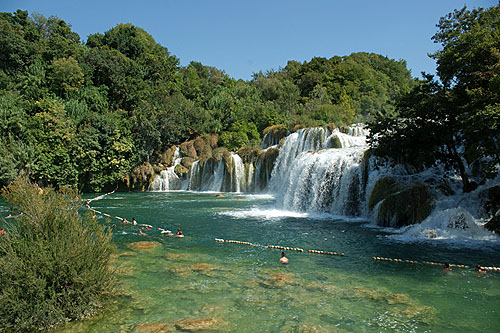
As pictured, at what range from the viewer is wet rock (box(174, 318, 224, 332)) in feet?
19.0

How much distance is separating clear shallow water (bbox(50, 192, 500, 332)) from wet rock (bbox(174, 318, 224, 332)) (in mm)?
33

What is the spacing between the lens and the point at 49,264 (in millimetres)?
5543

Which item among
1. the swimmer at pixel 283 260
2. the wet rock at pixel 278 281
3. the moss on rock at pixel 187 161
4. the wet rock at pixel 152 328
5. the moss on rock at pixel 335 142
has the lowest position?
the wet rock at pixel 152 328

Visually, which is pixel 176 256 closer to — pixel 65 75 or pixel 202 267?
pixel 202 267

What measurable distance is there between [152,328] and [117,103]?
41.3m

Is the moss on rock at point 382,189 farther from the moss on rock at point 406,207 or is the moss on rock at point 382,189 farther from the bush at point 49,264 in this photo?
the bush at point 49,264

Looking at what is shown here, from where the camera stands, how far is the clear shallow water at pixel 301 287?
6043mm

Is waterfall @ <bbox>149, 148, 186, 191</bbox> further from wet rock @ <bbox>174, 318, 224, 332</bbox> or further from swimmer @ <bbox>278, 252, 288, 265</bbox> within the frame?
wet rock @ <bbox>174, 318, 224, 332</bbox>

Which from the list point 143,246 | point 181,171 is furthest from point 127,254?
point 181,171

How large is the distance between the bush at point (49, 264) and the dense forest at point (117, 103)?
13146 millimetres

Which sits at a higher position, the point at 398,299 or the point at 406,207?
the point at 406,207

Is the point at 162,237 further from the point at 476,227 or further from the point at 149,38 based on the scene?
the point at 149,38

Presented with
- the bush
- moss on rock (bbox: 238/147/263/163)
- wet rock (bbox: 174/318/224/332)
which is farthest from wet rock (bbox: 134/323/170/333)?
moss on rock (bbox: 238/147/263/163)

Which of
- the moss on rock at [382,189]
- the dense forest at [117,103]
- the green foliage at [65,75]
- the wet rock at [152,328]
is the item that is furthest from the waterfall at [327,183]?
the green foliage at [65,75]
